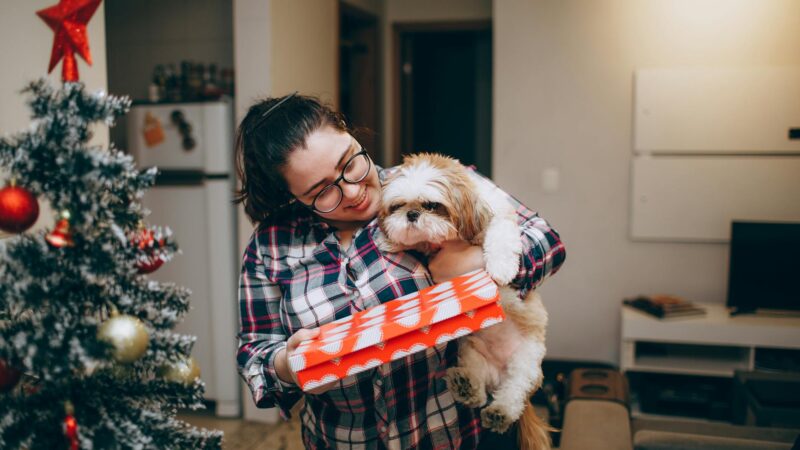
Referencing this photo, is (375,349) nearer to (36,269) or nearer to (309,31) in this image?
(36,269)

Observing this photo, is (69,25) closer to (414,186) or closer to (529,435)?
(414,186)

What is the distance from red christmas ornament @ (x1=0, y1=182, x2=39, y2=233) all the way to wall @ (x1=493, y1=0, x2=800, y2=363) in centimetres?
346

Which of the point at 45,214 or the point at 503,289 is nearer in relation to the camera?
the point at 503,289

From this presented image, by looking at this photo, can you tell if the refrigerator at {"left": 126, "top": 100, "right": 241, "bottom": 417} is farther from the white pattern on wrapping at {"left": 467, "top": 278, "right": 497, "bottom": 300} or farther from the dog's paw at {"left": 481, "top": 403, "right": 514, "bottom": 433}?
the white pattern on wrapping at {"left": 467, "top": 278, "right": 497, "bottom": 300}

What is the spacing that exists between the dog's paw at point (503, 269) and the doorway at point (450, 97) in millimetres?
4310

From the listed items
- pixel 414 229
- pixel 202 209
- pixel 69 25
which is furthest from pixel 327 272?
pixel 202 209

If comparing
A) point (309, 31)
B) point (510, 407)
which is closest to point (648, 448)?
point (510, 407)

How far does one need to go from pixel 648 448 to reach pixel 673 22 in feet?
9.37

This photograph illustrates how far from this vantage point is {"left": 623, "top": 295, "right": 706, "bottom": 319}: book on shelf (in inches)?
140

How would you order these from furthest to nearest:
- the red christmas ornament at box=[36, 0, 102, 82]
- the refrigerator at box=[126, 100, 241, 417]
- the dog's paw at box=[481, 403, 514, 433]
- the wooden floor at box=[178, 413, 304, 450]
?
1. the refrigerator at box=[126, 100, 241, 417]
2. the wooden floor at box=[178, 413, 304, 450]
3. the dog's paw at box=[481, 403, 514, 433]
4. the red christmas ornament at box=[36, 0, 102, 82]

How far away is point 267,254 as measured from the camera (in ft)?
3.99

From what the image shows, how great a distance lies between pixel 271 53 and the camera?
3369 mm

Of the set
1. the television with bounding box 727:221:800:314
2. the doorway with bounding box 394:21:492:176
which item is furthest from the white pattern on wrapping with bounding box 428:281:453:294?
the doorway with bounding box 394:21:492:176

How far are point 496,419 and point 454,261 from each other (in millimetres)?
337
